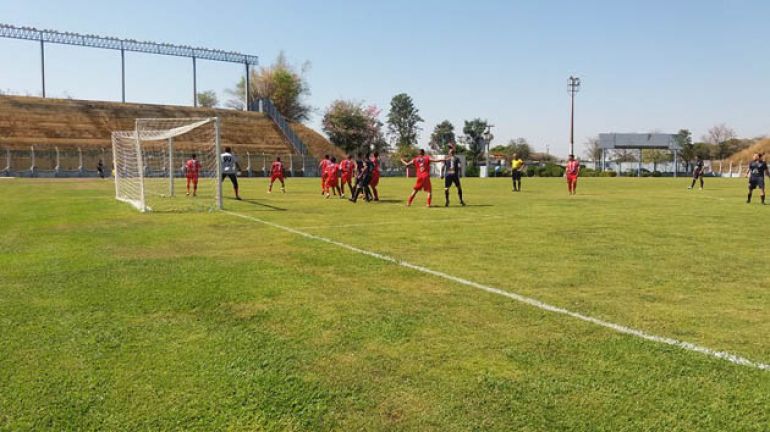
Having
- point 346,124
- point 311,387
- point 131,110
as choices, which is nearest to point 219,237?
point 311,387

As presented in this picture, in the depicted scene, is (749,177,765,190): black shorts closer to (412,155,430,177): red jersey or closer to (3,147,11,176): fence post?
(412,155,430,177): red jersey

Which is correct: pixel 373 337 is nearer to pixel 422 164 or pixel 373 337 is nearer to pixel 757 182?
pixel 422 164

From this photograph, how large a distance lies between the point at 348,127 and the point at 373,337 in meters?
91.4

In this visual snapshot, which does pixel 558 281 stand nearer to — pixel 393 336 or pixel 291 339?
pixel 393 336

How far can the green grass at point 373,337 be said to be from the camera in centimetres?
341

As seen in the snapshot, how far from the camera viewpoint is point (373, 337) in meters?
4.73

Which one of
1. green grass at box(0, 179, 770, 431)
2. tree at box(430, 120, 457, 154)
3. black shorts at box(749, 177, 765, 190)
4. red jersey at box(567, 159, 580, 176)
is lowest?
green grass at box(0, 179, 770, 431)

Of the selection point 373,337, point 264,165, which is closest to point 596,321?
point 373,337

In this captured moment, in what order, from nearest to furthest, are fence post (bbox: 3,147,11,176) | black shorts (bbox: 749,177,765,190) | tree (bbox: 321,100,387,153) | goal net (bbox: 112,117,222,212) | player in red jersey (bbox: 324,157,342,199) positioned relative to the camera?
goal net (bbox: 112,117,222,212), black shorts (bbox: 749,177,765,190), player in red jersey (bbox: 324,157,342,199), fence post (bbox: 3,147,11,176), tree (bbox: 321,100,387,153)

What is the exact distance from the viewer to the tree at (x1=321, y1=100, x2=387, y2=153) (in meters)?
94.4

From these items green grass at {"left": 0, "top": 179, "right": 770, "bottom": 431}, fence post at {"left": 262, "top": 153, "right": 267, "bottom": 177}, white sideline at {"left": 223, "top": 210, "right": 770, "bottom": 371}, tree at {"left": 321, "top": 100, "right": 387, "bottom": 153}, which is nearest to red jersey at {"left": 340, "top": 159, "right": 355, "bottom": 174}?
green grass at {"left": 0, "top": 179, "right": 770, "bottom": 431}

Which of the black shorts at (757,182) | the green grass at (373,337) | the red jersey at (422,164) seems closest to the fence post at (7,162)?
the red jersey at (422,164)

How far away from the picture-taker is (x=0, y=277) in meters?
7.00

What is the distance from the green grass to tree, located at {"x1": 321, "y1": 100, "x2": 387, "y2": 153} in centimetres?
8544
